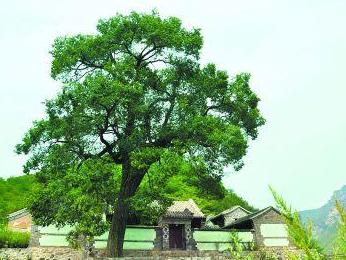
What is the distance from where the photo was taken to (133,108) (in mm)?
22516

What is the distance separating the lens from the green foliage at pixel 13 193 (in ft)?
158

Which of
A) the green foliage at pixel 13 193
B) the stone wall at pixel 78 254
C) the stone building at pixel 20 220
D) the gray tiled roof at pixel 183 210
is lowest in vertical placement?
the stone wall at pixel 78 254

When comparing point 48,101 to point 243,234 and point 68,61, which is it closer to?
point 68,61

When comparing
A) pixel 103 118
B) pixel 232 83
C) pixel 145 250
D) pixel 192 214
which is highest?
pixel 232 83

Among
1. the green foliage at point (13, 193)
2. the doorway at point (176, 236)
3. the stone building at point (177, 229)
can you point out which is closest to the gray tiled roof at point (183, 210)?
the stone building at point (177, 229)

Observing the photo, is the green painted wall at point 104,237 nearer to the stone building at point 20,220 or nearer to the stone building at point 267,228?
the stone building at point 267,228

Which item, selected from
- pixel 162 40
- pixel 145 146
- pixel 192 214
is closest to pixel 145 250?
pixel 192 214

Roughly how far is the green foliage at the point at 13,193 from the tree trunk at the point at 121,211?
24220mm

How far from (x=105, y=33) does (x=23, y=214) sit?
1072 inches

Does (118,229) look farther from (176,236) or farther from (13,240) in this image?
(176,236)

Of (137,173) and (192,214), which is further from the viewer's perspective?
(192,214)

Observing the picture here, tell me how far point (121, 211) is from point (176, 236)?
9699mm

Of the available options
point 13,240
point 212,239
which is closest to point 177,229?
point 212,239

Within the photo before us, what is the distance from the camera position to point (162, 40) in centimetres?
2369
